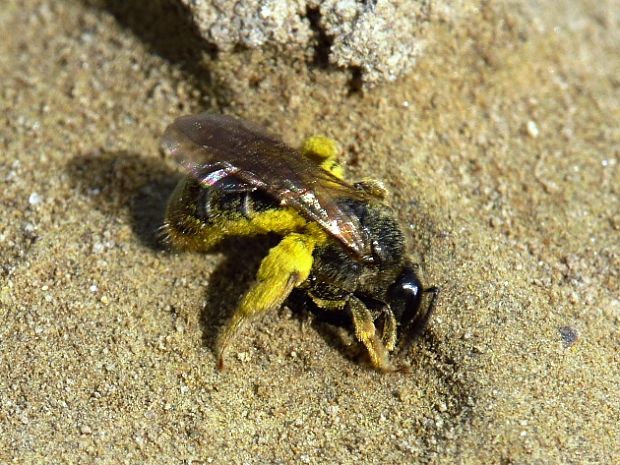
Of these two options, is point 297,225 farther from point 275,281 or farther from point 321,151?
point 321,151

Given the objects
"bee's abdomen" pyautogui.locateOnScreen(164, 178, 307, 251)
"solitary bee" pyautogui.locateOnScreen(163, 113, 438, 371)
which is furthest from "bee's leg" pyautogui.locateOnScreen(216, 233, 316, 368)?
"bee's abdomen" pyautogui.locateOnScreen(164, 178, 307, 251)

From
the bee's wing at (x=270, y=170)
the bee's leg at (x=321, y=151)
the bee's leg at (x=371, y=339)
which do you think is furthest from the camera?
the bee's leg at (x=321, y=151)

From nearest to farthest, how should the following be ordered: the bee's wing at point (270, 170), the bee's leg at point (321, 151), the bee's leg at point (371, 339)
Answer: the bee's wing at point (270, 170)
the bee's leg at point (371, 339)
the bee's leg at point (321, 151)

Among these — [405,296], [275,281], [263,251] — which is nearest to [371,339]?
[405,296]

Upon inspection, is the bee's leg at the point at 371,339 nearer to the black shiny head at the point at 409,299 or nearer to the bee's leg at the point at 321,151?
the black shiny head at the point at 409,299

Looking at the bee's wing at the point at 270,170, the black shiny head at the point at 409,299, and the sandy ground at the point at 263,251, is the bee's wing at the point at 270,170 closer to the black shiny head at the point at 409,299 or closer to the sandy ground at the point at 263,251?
the black shiny head at the point at 409,299

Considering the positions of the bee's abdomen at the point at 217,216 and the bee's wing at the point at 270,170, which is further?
the bee's abdomen at the point at 217,216

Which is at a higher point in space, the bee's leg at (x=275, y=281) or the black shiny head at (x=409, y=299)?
the black shiny head at (x=409, y=299)

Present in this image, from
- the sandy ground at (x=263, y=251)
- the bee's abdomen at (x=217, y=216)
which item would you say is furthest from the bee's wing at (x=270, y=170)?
the sandy ground at (x=263, y=251)

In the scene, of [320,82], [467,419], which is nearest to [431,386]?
[467,419]
